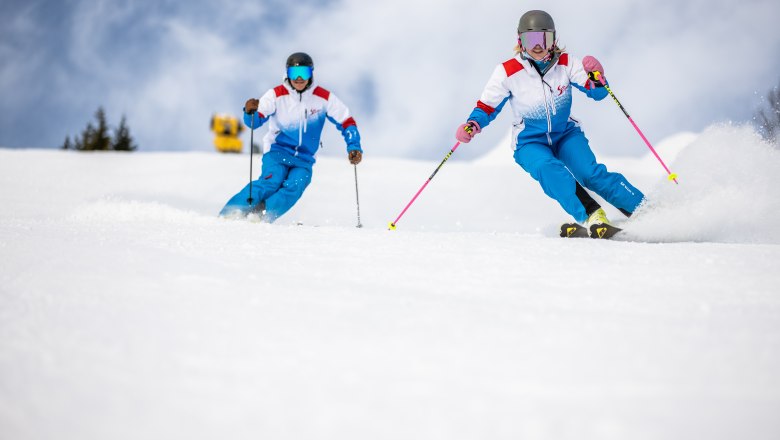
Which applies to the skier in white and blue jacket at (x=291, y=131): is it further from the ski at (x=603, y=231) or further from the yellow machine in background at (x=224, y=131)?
the yellow machine in background at (x=224, y=131)

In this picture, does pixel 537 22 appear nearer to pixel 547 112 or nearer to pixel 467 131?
pixel 547 112

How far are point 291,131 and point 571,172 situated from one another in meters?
2.83

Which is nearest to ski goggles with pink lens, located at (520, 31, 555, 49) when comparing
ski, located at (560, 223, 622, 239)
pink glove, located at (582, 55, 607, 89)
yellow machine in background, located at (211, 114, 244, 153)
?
pink glove, located at (582, 55, 607, 89)

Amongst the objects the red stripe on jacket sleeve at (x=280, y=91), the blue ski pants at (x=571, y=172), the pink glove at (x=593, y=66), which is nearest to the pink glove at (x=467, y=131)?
the blue ski pants at (x=571, y=172)

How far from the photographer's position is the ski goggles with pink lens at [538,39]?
3968mm

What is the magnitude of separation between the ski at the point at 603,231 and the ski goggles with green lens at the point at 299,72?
3151 mm

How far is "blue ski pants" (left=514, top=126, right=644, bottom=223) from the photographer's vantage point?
388 centimetres

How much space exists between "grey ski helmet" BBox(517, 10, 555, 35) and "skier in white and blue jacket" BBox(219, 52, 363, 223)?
2.16m

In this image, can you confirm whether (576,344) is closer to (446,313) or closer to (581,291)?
(446,313)

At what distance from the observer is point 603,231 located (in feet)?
11.6

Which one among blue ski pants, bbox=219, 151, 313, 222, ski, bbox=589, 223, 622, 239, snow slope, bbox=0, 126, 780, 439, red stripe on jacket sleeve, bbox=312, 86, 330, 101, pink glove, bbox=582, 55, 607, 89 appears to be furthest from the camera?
red stripe on jacket sleeve, bbox=312, 86, 330, 101

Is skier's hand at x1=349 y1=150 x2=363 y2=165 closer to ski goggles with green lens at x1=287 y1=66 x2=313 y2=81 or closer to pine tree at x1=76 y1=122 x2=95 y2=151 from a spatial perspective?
ski goggles with green lens at x1=287 y1=66 x2=313 y2=81

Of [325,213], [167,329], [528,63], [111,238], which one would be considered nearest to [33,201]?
[325,213]

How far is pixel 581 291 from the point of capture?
179 centimetres
